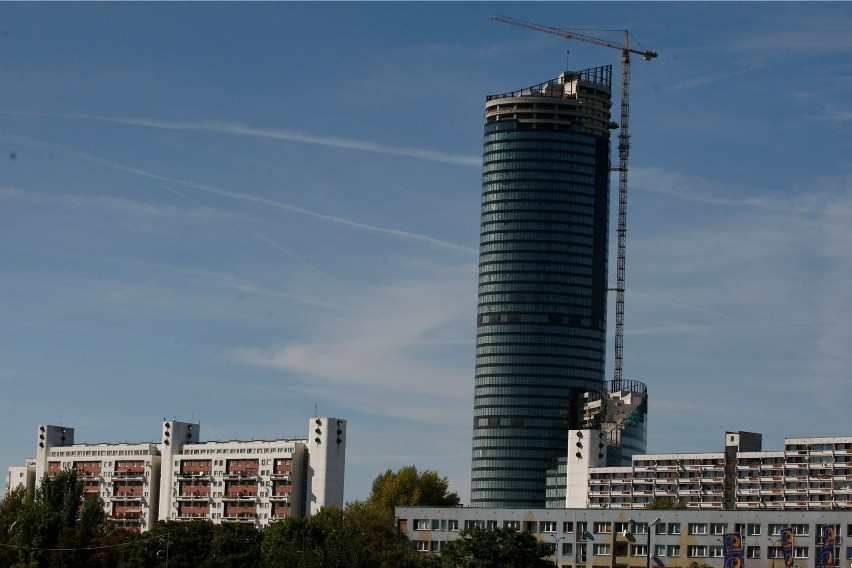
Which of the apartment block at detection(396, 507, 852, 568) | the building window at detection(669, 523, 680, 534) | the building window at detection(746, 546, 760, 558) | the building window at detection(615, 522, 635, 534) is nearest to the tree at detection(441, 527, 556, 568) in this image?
the apartment block at detection(396, 507, 852, 568)

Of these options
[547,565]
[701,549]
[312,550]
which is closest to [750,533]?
[701,549]

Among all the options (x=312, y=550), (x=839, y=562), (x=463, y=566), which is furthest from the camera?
(x=312, y=550)

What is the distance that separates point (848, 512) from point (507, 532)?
4530cm

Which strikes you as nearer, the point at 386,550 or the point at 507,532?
the point at 507,532

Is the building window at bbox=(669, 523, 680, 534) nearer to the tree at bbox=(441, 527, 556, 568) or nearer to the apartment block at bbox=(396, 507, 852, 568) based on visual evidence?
the apartment block at bbox=(396, 507, 852, 568)

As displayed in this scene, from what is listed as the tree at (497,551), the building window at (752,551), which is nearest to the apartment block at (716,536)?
the building window at (752,551)

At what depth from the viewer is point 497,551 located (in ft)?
541

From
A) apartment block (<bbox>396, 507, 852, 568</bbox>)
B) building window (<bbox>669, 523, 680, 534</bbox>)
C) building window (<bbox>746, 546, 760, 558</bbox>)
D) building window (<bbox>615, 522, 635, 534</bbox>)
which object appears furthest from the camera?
building window (<bbox>615, 522, 635, 534</bbox>)

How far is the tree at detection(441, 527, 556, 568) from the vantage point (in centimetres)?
16475

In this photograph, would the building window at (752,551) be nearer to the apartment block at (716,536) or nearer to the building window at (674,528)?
the apartment block at (716,536)

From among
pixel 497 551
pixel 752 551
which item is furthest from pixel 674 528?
pixel 497 551

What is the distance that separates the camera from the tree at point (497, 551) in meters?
165

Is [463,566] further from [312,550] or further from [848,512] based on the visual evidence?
[848,512]

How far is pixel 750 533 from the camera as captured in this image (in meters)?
190
